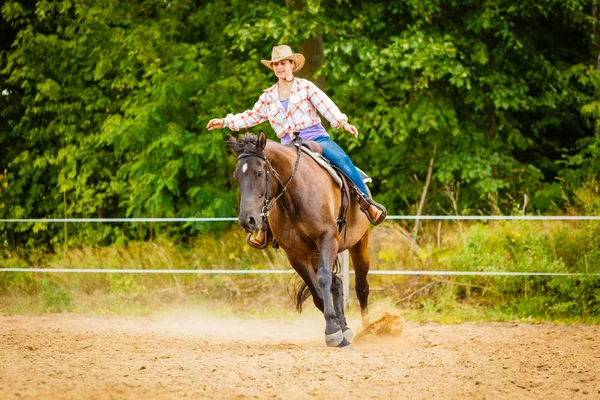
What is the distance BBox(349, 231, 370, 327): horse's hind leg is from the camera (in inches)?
365

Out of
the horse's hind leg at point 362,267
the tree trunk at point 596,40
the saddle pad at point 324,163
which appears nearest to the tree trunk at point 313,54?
the tree trunk at point 596,40

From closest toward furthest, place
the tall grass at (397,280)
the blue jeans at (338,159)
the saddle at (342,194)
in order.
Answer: the saddle at (342,194), the blue jeans at (338,159), the tall grass at (397,280)

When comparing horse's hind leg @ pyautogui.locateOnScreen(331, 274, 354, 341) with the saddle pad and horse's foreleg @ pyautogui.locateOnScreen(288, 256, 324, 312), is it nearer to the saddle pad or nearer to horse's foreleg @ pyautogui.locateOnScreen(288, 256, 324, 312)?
horse's foreleg @ pyautogui.locateOnScreen(288, 256, 324, 312)

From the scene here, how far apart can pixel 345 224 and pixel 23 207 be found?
12501 millimetres

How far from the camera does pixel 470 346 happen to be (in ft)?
27.2

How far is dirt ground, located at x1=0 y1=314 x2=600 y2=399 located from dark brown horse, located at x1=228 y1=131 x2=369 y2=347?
632 millimetres

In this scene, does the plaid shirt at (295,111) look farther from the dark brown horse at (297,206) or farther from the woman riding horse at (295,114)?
the dark brown horse at (297,206)

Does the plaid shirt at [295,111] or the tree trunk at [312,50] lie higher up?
the tree trunk at [312,50]

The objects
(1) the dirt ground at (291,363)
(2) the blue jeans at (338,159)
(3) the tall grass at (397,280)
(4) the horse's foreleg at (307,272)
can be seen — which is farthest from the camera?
(3) the tall grass at (397,280)

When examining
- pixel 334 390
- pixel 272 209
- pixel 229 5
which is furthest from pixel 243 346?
pixel 229 5

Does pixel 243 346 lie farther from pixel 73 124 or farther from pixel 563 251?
pixel 73 124

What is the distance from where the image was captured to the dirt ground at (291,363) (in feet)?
18.5

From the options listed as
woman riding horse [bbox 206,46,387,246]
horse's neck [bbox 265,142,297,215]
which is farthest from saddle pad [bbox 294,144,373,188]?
horse's neck [bbox 265,142,297,215]

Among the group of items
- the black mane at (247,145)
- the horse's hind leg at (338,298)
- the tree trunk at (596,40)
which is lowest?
the horse's hind leg at (338,298)
